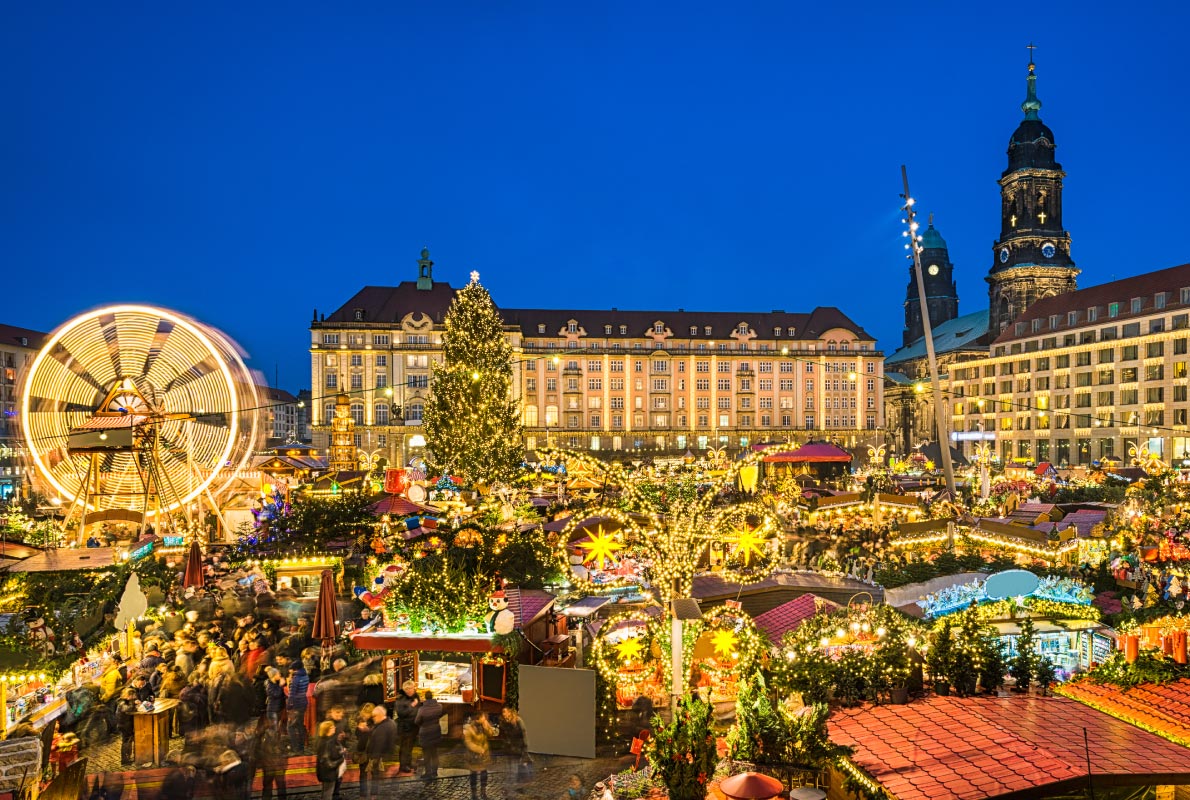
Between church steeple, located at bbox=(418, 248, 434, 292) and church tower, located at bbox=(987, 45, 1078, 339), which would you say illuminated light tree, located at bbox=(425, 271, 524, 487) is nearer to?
church steeple, located at bbox=(418, 248, 434, 292)

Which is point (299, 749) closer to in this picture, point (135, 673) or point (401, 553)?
point (135, 673)

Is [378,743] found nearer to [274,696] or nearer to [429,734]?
[429,734]

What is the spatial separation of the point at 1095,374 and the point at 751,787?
73.3m

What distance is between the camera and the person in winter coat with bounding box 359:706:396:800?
10039mm

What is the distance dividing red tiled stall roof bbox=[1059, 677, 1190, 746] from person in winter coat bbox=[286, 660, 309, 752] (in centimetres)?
1011

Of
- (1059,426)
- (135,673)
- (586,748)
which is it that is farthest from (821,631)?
(1059,426)

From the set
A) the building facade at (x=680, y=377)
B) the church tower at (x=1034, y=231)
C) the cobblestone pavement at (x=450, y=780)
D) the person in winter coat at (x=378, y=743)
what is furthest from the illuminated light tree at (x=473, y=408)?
the church tower at (x=1034, y=231)

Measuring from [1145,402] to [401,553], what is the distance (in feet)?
214

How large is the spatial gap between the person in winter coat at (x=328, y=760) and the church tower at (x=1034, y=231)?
90.3m

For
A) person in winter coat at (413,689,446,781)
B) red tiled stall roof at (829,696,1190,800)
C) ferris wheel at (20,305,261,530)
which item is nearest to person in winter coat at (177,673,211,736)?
person in winter coat at (413,689,446,781)

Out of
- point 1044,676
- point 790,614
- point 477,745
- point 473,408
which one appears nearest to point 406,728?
point 477,745

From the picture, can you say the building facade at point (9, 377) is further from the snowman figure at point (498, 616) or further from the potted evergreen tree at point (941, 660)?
the potted evergreen tree at point (941, 660)

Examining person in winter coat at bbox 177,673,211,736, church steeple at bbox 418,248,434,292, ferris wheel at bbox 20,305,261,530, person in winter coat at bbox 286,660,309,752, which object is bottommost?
person in winter coat at bbox 286,660,309,752

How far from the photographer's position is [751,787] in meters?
7.05
